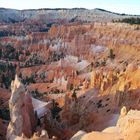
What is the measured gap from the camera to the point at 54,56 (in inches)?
4845

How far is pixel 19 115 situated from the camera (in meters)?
40.6

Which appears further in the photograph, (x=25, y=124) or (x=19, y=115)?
(x=25, y=124)

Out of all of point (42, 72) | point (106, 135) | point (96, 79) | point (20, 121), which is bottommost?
point (42, 72)

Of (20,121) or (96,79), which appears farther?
(96,79)

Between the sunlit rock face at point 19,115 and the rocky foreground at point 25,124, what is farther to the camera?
the sunlit rock face at point 19,115

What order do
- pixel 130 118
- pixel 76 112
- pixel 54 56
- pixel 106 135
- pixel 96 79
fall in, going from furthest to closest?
pixel 54 56, pixel 96 79, pixel 76 112, pixel 106 135, pixel 130 118

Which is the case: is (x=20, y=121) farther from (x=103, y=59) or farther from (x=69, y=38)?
(x=69, y=38)

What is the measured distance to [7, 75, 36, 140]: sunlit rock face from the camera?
129ft

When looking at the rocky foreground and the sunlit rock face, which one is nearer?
the rocky foreground

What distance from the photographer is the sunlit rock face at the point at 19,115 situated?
3922 cm

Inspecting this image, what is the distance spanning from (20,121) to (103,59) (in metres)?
69.6

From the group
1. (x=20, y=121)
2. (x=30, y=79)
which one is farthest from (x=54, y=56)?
(x=20, y=121)

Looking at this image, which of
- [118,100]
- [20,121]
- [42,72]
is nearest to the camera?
[20,121]

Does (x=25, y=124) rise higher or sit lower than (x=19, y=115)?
lower
